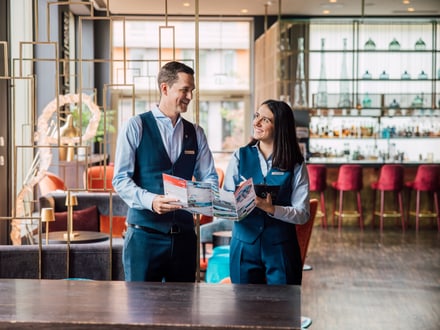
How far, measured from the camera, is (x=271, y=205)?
3.71 m

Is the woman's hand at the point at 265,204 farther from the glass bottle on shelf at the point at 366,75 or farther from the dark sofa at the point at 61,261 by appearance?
the glass bottle on shelf at the point at 366,75

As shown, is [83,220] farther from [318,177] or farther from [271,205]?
[271,205]

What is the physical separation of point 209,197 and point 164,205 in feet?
0.68

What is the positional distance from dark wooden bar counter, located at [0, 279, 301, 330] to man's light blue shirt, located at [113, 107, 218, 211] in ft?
1.44

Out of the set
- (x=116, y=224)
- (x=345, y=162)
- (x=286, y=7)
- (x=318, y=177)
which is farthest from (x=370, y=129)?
(x=116, y=224)

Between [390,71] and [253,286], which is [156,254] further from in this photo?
[390,71]

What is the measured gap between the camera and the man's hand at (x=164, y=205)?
347cm

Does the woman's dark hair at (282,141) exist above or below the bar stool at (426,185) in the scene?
above

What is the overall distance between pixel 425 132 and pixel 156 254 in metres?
9.53

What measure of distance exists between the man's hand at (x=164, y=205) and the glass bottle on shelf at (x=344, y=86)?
917 cm

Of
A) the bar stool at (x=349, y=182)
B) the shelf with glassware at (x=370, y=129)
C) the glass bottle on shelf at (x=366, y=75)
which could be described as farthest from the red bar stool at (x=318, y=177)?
the glass bottle on shelf at (x=366, y=75)

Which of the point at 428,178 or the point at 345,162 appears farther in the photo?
A: the point at 345,162

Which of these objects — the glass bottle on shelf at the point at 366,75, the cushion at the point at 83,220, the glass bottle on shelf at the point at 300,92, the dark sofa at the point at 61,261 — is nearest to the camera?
the dark sofa at the point at 61,261

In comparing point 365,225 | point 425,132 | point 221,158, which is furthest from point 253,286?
point 221,158
